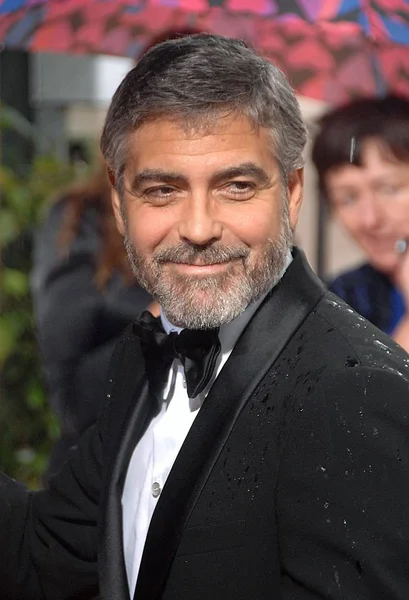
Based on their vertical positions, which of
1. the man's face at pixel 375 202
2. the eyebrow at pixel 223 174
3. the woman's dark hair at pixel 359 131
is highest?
the eyebrow at pixel 223 174

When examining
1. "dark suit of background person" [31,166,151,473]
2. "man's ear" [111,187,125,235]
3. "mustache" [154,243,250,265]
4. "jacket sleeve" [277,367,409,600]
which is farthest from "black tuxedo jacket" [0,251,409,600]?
"dark suit of background person" [31,166,151,473]

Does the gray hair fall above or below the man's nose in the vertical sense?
above

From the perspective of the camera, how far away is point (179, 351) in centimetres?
201

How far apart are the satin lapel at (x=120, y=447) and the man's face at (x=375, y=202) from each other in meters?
1.29

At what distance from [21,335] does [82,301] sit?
1.67 m

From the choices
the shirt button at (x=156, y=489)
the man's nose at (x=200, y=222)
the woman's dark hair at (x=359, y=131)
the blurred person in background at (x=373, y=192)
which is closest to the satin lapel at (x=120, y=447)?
the shirt button at (x=156, y=489)

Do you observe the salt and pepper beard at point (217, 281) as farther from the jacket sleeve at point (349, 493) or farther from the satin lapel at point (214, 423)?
the jacket sleeve at point (349, 493)

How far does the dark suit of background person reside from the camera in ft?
11.1

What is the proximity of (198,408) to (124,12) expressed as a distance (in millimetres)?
1891

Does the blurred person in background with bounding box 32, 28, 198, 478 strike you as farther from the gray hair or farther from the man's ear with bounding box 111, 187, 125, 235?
the gray hair

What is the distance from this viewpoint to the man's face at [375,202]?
3.35 meters

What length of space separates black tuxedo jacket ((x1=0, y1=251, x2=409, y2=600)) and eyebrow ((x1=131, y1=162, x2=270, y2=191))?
0.19 m

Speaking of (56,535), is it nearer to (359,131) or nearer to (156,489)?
(156,489)

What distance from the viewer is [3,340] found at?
4.95 metres
